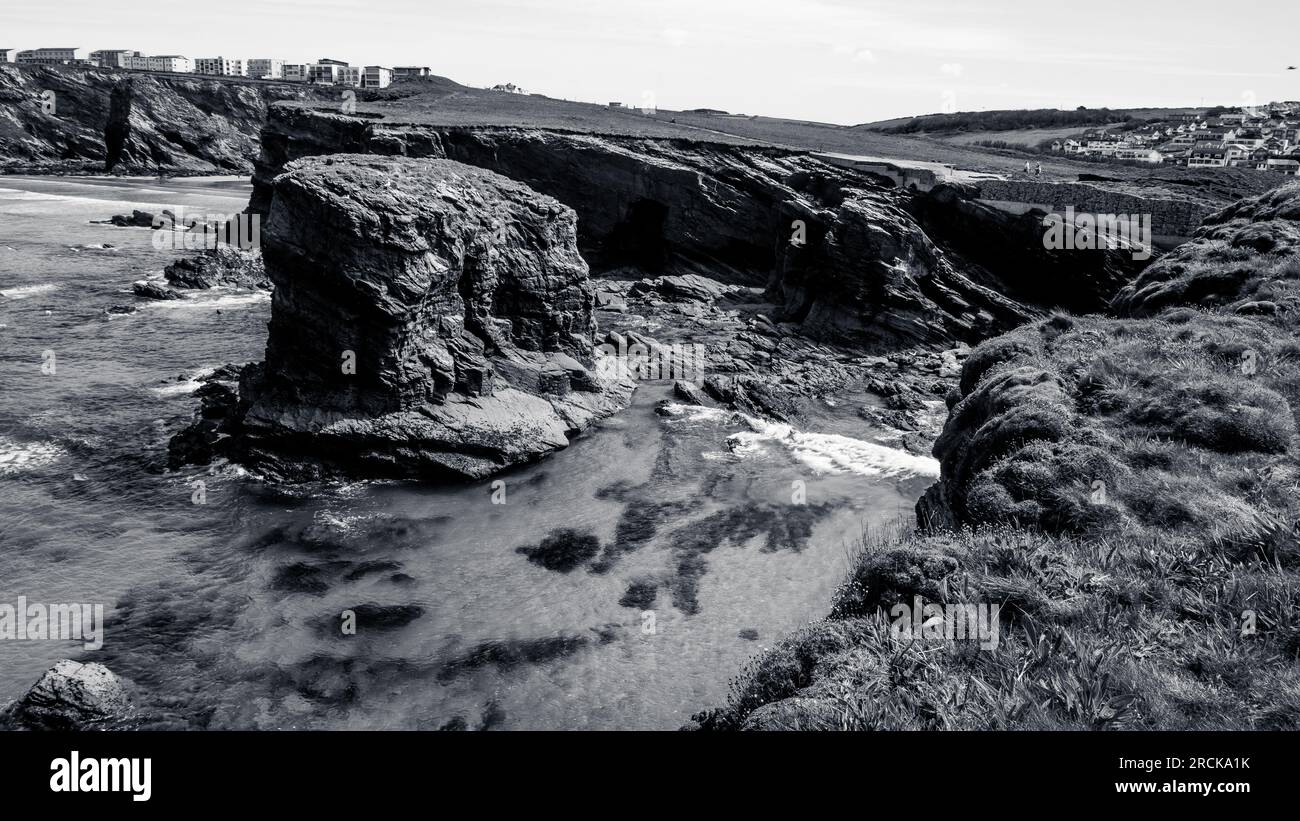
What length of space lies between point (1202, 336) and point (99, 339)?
53719 mm

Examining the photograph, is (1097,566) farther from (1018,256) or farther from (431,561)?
(1018,256)

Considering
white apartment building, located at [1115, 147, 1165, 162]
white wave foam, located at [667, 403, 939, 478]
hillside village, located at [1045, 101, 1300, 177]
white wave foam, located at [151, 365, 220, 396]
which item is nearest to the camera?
white wave foam, located at [667, 403, 939, 478]

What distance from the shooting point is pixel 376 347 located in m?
33.4

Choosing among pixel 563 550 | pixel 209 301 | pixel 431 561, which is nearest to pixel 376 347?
pixel 431 561

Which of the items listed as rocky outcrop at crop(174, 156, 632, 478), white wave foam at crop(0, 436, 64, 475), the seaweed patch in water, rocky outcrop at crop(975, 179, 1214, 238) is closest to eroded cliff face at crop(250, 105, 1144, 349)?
rocky outcrop at crop(975, 179, 1214, 238)

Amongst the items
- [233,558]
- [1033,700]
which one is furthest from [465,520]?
[1033,700]

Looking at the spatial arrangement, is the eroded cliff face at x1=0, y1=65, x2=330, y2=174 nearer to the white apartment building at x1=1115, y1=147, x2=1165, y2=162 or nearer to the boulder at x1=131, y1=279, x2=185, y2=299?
the boulder at x1=131, y1=279, x2=185, y2=299

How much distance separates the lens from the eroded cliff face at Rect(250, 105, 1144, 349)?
183ft

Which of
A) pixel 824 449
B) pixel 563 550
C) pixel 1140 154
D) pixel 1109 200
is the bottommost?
pixel 563 550

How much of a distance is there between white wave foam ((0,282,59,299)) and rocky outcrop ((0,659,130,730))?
4913 centimetres

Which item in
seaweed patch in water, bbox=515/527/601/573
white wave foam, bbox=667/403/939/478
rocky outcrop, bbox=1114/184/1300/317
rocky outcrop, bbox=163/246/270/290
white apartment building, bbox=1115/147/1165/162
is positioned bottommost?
seaweed patch in water, bbox=515/527/601/573

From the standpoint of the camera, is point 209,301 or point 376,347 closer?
point 376,347

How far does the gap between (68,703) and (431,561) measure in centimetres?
1078
